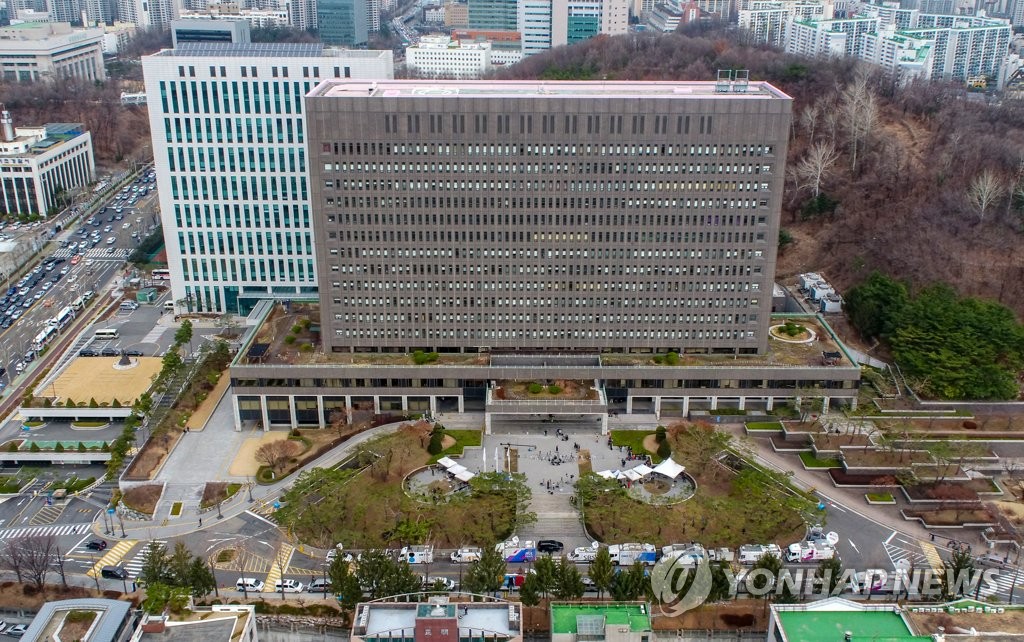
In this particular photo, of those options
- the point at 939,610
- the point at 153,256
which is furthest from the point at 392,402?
the point at 153,256

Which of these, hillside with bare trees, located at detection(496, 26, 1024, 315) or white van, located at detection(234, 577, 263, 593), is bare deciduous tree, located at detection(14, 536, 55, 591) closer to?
white van, located at detection(234, 577, 263, 593)

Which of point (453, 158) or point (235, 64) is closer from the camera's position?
point (453, 158)

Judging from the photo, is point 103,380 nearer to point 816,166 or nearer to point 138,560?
point 138,560

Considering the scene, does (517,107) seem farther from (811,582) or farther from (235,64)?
(811,582)

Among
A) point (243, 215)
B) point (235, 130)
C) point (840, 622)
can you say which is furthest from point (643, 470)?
point (235, 130)

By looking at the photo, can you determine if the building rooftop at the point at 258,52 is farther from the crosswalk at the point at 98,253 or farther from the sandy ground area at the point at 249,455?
the sandy ground area at the point at 249,455
